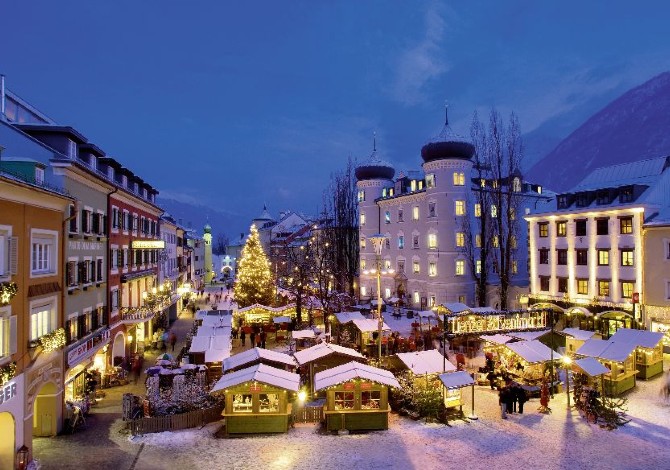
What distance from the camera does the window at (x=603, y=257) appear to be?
3771cm

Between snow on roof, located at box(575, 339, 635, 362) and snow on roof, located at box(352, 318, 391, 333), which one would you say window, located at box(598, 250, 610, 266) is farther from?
snow on roof, located at box(352, 318, 391, 333)

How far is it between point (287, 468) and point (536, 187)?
5030cm

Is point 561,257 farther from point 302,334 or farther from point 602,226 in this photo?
point 302,334

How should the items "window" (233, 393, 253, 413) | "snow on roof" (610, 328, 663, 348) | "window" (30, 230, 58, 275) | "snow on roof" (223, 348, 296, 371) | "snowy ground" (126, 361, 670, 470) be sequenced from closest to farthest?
"snowy ground" (126, 361, 670, 470), "window" (30, 230, 58, 275), "window" (233, 393, 253, 413), "snow on roof" (223, 348, 296, 371), "snow on roof" (610, 328, 663, 348)

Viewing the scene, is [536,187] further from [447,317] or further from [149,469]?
[149,469]

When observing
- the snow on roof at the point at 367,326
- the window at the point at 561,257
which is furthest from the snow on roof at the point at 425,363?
the window at the point at 561,257

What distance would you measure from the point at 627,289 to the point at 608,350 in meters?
13.8

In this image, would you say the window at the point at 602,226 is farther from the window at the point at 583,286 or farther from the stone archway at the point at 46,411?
the stone archway at the point at 46,411

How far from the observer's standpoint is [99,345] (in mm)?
24688

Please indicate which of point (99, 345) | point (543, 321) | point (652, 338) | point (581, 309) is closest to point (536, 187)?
point (581, 309)

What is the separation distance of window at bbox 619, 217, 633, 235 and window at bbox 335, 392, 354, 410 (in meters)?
27.2

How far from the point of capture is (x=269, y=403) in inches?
777

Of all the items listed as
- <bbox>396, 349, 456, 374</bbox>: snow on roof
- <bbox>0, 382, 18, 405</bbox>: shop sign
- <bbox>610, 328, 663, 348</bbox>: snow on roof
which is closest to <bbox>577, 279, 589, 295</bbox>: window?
<bbox>610, 328, 663, 348</bbox>: snow on roof

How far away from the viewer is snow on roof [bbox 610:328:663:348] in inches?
1009
